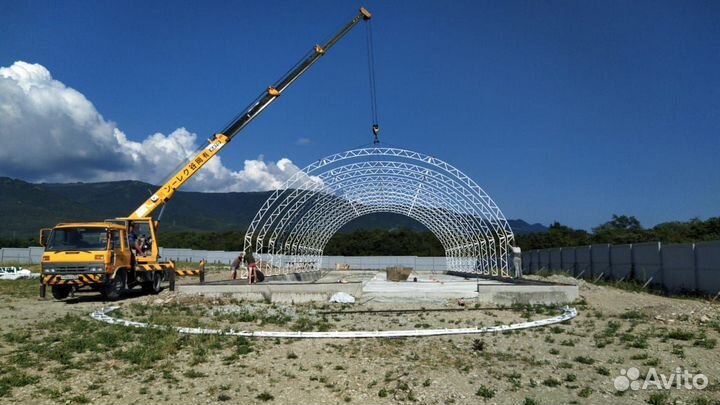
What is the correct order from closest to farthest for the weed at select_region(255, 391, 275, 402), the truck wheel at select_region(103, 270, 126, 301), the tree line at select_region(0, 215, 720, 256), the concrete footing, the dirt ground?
the weed at select_region(255, 391, 275, 402)
the dirt ground
the concrete footing
the truck wheel at select_region(103, 270, 126, 301)
the tree line at select_region(0, 215, 720, 256)

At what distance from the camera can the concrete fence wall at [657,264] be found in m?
18.5

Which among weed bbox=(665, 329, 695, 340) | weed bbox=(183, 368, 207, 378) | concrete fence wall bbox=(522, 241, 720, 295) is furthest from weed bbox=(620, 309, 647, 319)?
weed bbox=(183, 368, 207, 378)

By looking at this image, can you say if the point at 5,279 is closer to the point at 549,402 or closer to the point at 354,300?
the point at 354,300

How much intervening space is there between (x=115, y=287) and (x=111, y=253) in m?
1.28

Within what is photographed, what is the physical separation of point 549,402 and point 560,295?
10140mm

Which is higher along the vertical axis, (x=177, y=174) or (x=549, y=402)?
(x=177, y=174)

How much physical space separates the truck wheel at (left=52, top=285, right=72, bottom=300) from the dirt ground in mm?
4412

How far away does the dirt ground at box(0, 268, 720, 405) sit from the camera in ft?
22.9

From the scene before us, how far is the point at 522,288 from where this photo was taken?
1645cm

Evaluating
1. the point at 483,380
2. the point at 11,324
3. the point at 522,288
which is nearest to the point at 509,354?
the point at 483,380

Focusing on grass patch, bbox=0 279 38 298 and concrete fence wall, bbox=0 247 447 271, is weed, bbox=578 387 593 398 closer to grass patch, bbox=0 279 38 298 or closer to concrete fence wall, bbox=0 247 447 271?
grass patch, bbox=0 279 38 298

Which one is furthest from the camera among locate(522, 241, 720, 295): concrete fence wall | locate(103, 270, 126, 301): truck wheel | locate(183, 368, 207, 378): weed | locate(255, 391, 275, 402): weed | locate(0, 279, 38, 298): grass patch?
locate(0, 279, 38, 298): grass patch

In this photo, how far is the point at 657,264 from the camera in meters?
21.6

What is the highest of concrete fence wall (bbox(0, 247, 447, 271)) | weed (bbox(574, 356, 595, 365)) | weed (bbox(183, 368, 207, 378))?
concrete fence wall (bbox(0, 247, 447, 271))
